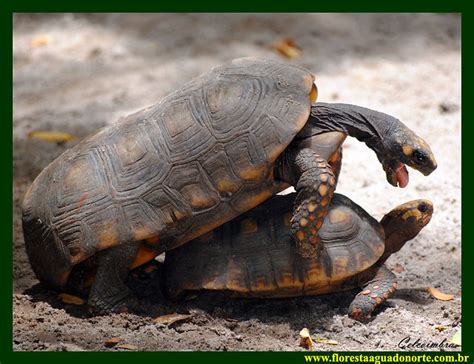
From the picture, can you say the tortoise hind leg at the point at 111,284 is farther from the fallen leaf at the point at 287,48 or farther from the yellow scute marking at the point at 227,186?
the fallen leaf at the point at 287,48

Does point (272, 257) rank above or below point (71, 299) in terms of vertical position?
above

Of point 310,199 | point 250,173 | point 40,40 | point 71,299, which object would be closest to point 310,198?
point 310,199

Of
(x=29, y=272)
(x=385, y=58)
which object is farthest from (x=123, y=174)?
(x=385, y=58)

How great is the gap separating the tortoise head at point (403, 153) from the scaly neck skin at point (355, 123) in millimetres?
16

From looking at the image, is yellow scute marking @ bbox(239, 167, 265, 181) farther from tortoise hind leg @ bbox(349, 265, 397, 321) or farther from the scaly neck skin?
tortoise hind leg @ bbox(349, 265, 397, 321)

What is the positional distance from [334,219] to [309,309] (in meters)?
0.63

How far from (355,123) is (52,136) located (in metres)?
3.40

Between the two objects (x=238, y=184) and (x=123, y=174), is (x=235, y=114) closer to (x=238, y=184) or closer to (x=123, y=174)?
(x=238, y=184)

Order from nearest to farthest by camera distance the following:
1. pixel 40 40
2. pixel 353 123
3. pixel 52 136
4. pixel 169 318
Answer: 1. pixel 169 318
2. pixel 353 123
3. pixel 52 136
4. pixel 40 40

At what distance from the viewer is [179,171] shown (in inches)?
198

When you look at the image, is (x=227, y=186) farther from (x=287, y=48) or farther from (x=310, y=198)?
(x=287, y=48)

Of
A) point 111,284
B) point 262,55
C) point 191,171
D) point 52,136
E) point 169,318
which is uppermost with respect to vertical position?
point 262,55

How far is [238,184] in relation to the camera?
4965 mm

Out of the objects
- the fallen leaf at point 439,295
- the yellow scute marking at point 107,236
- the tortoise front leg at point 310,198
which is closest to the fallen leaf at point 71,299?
the yellow scute marking at point 107,236
